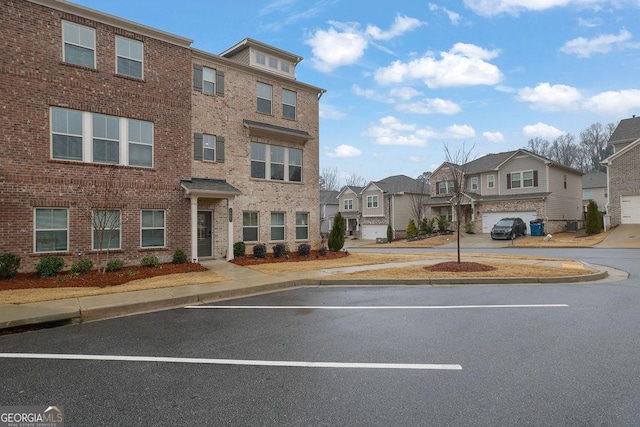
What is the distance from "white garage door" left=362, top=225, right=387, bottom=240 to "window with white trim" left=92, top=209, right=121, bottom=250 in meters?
32.7

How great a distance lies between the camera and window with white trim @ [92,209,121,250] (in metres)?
13.2

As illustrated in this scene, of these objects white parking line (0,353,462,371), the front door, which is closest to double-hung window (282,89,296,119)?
the front door

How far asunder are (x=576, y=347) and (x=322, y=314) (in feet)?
13.5

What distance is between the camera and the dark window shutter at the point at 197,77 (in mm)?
16083

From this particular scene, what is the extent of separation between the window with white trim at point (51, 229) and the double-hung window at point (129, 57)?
5.71m

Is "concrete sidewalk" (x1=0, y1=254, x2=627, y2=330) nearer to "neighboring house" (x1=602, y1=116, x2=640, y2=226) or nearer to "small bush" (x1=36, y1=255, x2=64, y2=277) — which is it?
"small bush" (x1=36, y1=255, x2=64, y2=277)

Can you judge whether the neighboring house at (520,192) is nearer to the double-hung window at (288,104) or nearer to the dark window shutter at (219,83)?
the double-hung window at (288,104)

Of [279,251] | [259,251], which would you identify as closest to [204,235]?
[259,251]

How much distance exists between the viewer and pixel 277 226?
18750mm

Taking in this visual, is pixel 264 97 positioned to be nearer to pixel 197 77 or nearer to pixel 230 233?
pixel 197 77

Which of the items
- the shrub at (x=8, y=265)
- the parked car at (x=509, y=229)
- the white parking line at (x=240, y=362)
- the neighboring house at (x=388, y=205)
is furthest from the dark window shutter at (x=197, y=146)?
the neighboring house at (x=388, y=205)

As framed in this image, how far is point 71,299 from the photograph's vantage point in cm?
840

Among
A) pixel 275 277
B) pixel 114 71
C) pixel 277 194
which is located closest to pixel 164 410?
pixel 275 277

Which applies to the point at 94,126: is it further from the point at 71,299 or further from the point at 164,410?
the point at 164,410
